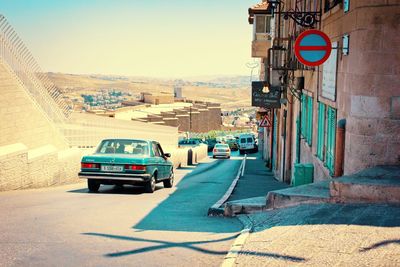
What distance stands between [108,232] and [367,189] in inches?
146

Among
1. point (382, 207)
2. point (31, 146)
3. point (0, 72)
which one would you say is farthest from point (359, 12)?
point (31, 146)

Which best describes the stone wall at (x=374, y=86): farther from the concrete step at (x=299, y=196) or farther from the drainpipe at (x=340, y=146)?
the concrete step at (x=299, y=196)

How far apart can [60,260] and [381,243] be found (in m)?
3.65

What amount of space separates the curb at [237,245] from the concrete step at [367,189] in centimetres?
134

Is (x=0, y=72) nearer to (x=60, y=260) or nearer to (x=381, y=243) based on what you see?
(x=60, y=260)

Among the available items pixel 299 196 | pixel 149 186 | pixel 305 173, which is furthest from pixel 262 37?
pixel 299 196

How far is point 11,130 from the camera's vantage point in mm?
17641

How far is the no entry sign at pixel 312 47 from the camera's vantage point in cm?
1124

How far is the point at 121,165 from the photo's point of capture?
15.4 metres

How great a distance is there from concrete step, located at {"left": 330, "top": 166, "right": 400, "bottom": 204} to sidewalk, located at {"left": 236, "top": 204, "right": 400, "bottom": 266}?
14cm

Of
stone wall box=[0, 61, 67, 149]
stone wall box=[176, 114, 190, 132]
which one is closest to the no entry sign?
stone wall box=[0, 61, 67, 149]

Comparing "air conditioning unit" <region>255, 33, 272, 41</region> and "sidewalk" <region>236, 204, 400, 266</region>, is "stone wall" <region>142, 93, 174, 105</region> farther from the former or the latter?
"sidewalk" <region>236, 204, 400, 266</region>

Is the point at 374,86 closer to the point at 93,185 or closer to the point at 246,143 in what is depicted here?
the point at 93,185

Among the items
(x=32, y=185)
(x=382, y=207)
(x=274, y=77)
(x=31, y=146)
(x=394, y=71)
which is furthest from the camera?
(x=274, y=77)
